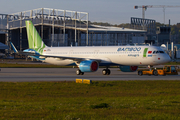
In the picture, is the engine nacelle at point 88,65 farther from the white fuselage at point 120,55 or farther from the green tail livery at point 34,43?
the green tail livery at point 34,43

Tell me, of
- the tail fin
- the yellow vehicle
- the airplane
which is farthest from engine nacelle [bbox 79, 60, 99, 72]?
the tail fin

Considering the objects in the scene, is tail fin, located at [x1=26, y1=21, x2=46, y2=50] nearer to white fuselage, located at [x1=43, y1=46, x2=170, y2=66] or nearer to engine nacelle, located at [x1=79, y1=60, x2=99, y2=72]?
white fuselage, located at [x1=43, y1=46, x2=170, y2=66]

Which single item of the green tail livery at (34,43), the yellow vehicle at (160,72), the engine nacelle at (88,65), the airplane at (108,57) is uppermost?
the green tail livery at (34,43)

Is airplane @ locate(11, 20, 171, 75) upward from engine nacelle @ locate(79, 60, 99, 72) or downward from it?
upward

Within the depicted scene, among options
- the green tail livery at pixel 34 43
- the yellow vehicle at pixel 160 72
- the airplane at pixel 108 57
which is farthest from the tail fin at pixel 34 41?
the yellow vehicle at pixel 160 72

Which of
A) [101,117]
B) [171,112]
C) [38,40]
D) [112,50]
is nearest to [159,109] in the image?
[171,112]

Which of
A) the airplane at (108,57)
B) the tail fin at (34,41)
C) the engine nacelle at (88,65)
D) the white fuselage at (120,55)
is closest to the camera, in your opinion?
the white fuselage at (120,55)

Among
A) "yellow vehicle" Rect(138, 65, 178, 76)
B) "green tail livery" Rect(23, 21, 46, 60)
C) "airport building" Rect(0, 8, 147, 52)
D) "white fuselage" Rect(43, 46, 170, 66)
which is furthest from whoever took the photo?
"airport building" Rect(0, 8, 147, 52)

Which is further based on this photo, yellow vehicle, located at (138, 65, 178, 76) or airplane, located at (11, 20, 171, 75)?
yellow vehicle, located at (138, 65, 178, 76)

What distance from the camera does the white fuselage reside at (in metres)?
35.3

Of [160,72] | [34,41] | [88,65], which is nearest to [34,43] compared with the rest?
[34,41]

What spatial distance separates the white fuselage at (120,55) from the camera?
116 feet

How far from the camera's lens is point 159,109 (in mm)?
12383

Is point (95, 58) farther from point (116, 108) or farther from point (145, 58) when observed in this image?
point (116, 108)
